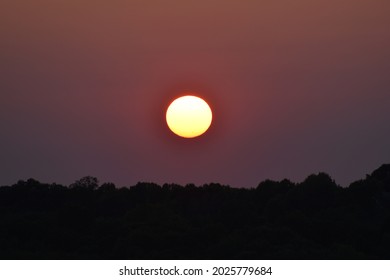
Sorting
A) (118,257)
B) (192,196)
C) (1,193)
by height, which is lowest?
(118,257)

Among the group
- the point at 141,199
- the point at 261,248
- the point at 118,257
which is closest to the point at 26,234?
the point at 118,257

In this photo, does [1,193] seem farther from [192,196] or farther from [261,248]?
[261,248]

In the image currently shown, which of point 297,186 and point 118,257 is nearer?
point 118,257

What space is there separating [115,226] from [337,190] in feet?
82.0

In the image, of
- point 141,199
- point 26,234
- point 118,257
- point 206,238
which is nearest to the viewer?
point 118,257

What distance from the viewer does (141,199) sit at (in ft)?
353

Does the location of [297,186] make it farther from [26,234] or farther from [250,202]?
[26,234]

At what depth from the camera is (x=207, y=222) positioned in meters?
85.9

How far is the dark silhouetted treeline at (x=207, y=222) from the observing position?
2820 inches

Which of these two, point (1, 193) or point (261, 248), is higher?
point (1, 193)

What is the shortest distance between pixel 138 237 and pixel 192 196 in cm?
3393

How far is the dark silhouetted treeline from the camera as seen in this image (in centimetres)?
7162

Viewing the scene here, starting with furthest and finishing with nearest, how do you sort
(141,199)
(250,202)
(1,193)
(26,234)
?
(1,193)
(141,199)
(250,202)
(26,234)
